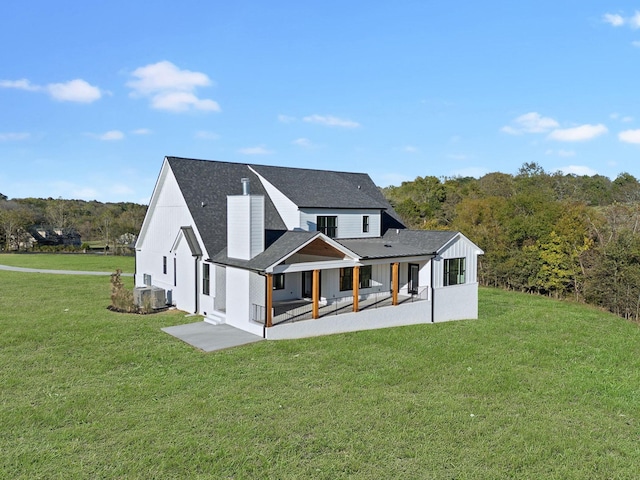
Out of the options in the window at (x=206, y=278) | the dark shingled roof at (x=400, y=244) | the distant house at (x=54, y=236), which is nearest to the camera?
the window at (x=206, y=278)

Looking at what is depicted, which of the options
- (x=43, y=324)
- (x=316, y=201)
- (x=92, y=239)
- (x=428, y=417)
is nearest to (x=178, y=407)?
(x=428, y=417)

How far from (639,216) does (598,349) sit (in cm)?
→ 2034

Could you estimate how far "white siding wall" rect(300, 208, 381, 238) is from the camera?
18719 millimetres

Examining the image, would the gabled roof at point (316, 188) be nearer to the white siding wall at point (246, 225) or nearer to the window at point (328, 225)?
the window at point (328, 225)

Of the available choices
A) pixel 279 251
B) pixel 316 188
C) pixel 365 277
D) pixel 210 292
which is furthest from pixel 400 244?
pixel 210 292

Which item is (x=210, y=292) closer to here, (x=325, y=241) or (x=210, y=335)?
(x=210, y=335)

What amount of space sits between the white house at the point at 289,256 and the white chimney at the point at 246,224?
0.04m

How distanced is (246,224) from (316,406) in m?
8.03

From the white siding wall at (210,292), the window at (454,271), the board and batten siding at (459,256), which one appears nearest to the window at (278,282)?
the white siding wall at (210,292)

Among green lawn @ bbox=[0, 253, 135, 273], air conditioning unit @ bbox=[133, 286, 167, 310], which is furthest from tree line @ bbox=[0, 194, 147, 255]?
air conditioning unit @ bbox=[133, 286, 167, 310]

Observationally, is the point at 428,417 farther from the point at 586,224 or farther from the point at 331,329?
the point at 586,224

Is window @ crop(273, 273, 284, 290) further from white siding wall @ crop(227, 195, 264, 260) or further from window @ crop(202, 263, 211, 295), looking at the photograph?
window @ crop(202, 263, 211, 295)

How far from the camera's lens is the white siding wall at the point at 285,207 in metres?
18.6

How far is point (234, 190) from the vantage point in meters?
20.0
